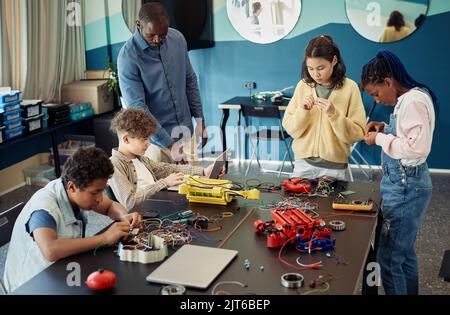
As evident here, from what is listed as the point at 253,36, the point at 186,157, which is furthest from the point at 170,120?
the point at 253,36

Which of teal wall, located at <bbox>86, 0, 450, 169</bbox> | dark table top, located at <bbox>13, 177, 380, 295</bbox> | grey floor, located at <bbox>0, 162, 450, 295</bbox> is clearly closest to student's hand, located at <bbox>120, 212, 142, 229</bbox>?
dark table top, located at <bbox>13, 177, 380, 295</bbox>

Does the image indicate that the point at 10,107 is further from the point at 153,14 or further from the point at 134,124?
the point at 134,124

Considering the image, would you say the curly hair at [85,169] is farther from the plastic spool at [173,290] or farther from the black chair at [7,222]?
the plastic spool at [173,290]

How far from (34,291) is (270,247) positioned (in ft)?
2.73

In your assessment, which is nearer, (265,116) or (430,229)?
(430,229)

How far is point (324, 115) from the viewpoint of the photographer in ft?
9.75

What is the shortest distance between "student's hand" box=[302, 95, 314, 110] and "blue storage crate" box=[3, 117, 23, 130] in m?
2.78

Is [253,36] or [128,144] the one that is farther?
[253,36]

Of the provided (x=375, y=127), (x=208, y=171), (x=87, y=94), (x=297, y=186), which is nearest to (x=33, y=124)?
(x=87, y=94)

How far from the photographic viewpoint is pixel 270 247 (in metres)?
2.15

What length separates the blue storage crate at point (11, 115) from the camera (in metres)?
4.66

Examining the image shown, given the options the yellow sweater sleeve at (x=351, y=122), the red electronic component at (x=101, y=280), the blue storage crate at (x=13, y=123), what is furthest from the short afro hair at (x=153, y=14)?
the blue storage crate at (x=13, y=123)

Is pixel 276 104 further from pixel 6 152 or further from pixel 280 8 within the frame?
pixel 6 152

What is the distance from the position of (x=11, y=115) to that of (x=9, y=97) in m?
0.15
